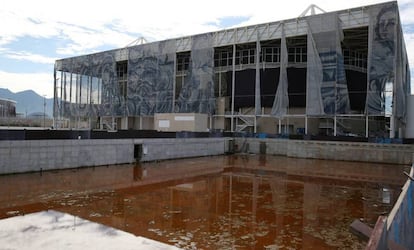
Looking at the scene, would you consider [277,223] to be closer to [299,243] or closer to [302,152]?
[299,243]

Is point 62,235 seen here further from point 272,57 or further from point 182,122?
point 272,57

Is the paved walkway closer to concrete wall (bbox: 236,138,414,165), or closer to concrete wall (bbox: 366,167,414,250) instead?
concrete wall (bbox: 366,167,414,250)

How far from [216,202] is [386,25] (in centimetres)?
2799

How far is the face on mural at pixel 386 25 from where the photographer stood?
31.3m

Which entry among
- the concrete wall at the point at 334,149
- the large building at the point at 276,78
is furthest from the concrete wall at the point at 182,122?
the concrete wall at the point at 334,149

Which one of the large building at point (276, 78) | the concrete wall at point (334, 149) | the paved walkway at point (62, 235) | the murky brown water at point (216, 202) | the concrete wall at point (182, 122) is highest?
the large building at point (276, 78)

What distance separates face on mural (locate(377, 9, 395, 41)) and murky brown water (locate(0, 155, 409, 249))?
16.8 meters

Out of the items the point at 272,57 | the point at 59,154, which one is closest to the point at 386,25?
the point at 272,57

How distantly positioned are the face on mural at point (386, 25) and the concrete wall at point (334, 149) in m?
11.2

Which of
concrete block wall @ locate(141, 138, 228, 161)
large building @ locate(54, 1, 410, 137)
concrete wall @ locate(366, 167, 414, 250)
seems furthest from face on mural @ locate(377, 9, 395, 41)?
concrete wall @ locate(366, 167, 414, 250)

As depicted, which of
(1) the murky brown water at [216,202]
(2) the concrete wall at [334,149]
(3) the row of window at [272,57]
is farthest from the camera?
(3) the row of window at [272,57]

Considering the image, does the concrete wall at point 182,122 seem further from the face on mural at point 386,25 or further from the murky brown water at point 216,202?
the face on mural at point 386,25

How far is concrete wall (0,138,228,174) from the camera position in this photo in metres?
15.9

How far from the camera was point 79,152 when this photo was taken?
18891 millimetres
